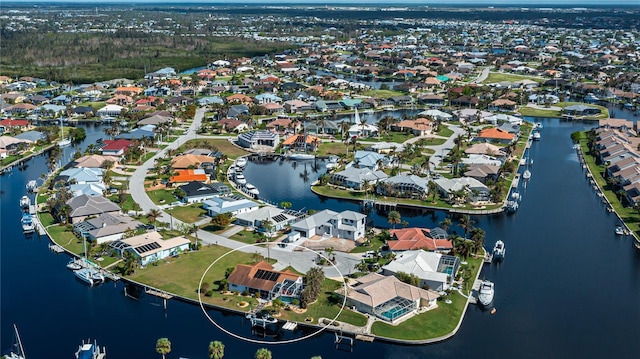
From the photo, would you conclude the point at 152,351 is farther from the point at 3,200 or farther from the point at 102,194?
the point at 3,200

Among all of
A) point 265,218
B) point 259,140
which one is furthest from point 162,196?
point 259,140

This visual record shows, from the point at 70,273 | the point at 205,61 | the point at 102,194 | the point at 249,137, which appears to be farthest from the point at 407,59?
the point at 70,273

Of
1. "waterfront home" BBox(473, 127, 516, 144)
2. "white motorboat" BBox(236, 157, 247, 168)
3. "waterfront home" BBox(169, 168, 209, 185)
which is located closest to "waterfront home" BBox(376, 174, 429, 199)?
"waterfront home" BBox(169, 168, 209, 185)

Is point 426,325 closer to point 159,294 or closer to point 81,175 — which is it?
point 159,294

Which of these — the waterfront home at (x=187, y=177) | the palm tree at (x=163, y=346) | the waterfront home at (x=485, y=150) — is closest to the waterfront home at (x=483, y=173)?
the waterfront home at (x=485, y=150)

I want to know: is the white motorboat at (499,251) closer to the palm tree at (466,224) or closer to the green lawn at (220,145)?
the palm tree at (466,224)

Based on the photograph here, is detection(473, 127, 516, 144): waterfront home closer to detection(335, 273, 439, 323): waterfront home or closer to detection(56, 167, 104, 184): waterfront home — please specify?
detection(335, 273, 439, 323): waterfront home

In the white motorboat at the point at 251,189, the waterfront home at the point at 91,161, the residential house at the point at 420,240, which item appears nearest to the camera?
the residential house at the point at 420,240
